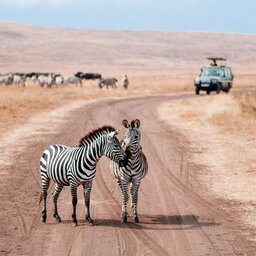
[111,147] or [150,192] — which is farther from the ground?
[111,147]

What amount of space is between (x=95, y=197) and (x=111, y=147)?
2.94 m

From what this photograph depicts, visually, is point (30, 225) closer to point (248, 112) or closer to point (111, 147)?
point (111, 147)

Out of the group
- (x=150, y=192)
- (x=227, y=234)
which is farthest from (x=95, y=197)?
(x=227, y=234)

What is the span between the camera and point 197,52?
188 metres

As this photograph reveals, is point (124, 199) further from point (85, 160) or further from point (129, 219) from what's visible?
point (85, 160)

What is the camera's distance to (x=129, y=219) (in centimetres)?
1096

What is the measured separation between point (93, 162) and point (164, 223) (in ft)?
5.49

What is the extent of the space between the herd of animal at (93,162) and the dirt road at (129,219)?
47 centimetres

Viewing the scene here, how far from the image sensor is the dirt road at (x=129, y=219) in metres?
9.36

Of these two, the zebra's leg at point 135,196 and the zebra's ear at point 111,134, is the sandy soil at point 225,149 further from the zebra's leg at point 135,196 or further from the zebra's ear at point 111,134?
the zebra's ear at point 111,134

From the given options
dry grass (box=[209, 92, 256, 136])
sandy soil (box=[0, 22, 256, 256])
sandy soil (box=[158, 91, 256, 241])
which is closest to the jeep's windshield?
sandy soil (box=[0, 22, 256, 256])

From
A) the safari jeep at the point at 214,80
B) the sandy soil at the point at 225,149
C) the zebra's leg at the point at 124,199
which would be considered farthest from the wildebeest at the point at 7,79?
the zebra's leg at the point at 124,199

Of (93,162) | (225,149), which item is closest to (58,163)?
(93,162)

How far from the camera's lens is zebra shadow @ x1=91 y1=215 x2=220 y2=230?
10516 mm
